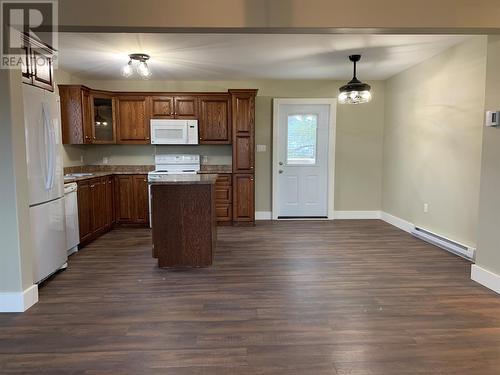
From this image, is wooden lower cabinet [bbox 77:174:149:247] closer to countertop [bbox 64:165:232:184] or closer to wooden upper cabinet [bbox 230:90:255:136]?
countertop [bbox 64:165:232:184]

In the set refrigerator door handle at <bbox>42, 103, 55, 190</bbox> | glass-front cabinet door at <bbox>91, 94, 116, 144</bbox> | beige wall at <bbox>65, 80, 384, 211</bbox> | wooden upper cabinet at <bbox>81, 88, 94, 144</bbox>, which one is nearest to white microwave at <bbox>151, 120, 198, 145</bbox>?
beige wall at <bbox>65, 80, 384, 211</bbox>

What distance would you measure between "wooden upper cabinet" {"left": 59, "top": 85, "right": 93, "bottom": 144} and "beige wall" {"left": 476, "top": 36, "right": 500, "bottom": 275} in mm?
5038

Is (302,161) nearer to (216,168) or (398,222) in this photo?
(216,168)

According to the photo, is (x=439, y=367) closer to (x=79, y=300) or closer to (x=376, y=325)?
(x=376, y=325)

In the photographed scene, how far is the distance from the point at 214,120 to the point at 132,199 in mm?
1872

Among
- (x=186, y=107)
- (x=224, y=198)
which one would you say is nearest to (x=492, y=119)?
(x=224, y=198)

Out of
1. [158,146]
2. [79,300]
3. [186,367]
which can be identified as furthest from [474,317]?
[158,146]

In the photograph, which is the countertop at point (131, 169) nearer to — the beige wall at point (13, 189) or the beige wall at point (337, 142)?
the beige wall at point (337, 142)

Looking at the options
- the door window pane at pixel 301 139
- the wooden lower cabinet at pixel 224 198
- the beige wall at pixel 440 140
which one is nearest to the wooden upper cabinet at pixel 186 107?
the wooden lower cabinet at pixel 224 198

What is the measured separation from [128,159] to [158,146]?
59 cm

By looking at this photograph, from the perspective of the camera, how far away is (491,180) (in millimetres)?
2963

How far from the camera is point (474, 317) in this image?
250 centimetres

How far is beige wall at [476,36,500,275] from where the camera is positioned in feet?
9.52

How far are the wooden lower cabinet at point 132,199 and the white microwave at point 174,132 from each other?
69cm
